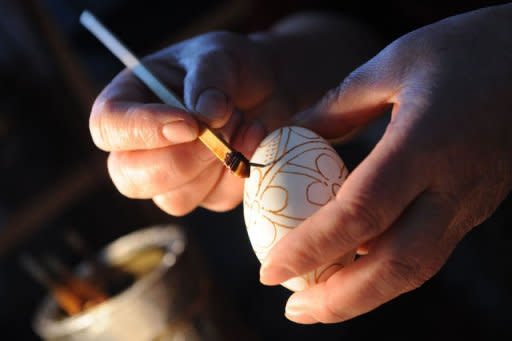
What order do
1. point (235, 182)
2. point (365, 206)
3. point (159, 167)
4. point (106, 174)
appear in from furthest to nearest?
point (106, 174)
point (235, 182)
point (159, 167)
point (365, 206)

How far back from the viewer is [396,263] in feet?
1.76

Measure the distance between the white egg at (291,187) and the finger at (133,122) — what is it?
0.37ft

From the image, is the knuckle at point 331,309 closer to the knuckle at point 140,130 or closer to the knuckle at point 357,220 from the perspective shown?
the knuckle at point 357,220

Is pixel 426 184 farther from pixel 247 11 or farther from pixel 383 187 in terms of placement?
pixel 247 11

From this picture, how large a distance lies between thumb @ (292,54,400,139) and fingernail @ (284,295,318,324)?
26 cm

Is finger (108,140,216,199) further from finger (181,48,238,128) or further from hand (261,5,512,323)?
hand (261,5,512,323)

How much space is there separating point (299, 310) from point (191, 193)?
31 cm

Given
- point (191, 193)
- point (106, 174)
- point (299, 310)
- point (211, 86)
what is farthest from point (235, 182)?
point (106, 174)

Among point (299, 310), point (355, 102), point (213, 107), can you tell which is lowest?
point (299, 310)

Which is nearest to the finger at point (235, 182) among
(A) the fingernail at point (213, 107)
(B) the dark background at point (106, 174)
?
(A) the fingernail at point (213, 107)

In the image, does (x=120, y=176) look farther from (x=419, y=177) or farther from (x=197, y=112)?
(x=419, y=177)

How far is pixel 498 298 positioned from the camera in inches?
54.0

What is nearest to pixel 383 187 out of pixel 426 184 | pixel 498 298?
pixel 426 184

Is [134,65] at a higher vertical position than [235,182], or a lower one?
higher
